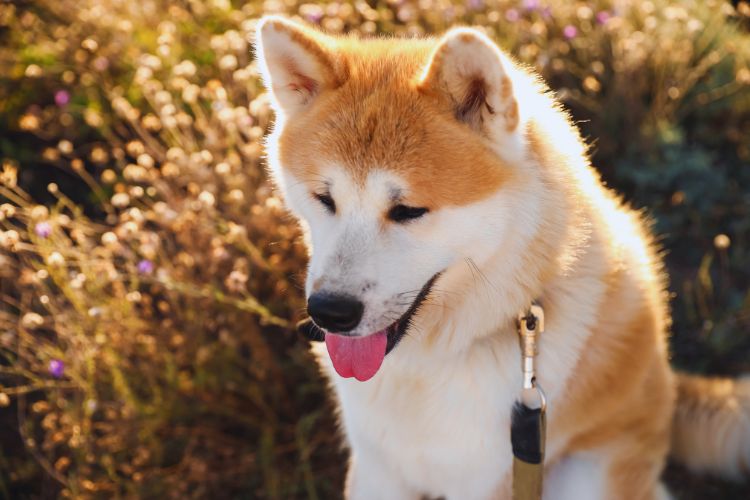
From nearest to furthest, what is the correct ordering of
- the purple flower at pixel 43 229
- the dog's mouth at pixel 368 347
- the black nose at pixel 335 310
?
the black nose at pixel 335 310 < the dog's mouth at pixel 368 347 < the purple flower at pixel 43 229

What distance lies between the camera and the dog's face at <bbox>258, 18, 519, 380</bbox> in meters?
1.65

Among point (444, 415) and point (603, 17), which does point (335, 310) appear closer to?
point (444, 415)

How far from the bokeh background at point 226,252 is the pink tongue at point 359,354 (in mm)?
566

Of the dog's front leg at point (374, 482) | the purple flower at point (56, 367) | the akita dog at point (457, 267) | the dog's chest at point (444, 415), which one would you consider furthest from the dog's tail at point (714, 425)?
the purple flower at point (56, 367)

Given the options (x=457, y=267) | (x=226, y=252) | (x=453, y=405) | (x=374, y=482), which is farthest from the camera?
(x=226, y=252)

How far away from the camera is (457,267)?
1.77 meters

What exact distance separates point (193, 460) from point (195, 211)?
0.98m

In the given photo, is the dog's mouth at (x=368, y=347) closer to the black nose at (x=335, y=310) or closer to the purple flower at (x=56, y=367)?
the black nose at (x=335, y=310)

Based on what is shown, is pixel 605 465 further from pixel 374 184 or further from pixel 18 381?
pixel 18 381

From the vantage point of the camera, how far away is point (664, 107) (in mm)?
3568

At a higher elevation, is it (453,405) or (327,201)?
(327,201)

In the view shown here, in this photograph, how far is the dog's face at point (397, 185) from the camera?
1647 mm

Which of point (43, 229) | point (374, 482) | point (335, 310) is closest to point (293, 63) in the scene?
point (335, 310)

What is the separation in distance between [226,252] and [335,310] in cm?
127
